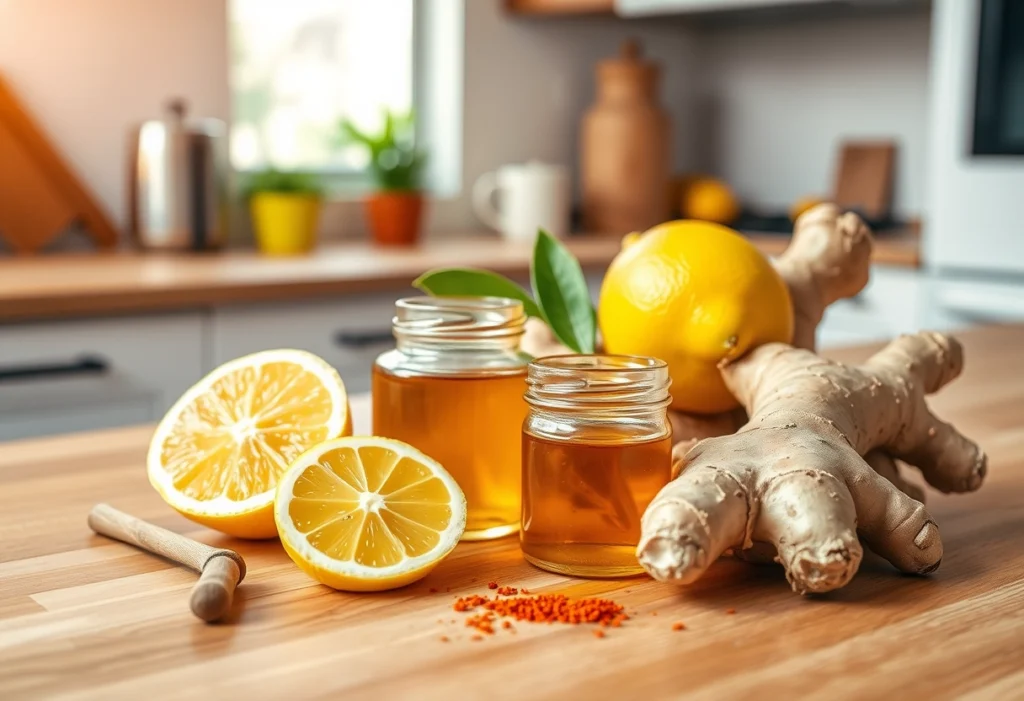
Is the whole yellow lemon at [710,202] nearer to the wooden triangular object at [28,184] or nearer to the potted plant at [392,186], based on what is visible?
the potted plant at [392,186]

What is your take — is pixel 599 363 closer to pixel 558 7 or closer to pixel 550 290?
pixel 550 290

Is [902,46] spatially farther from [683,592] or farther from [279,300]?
[683,592]

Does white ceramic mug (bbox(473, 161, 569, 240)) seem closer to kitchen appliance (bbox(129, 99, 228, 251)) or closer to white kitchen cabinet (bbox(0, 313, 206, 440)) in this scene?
kitchen appliance (bbox(129, 99, 228, 251))

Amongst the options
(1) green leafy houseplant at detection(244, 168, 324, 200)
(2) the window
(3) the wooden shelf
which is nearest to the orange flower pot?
(1) green leafy houseplant at detection(244, 168, 324, 200)

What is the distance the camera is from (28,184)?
2.54 meters

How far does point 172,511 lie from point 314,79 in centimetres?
247

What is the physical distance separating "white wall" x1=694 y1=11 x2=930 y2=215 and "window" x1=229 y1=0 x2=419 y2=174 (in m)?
0.99

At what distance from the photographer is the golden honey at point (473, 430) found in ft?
2.52

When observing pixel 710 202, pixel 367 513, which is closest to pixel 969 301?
pixel 710 202

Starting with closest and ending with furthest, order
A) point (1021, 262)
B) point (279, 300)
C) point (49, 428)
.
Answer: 1. point (49, 428)
2. point (279, 300)
3. point (1021, 262)

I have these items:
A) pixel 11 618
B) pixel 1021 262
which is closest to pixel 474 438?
pixel 11 618

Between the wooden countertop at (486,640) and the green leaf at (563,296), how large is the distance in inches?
7.7

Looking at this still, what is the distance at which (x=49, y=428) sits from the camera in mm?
2023

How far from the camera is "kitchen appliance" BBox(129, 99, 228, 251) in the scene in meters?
2.54
